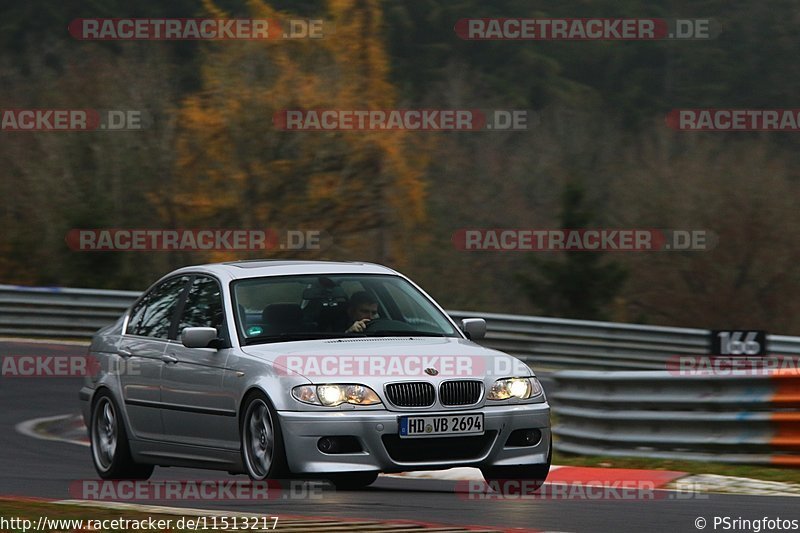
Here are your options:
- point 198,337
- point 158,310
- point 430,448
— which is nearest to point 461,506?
point 430,448

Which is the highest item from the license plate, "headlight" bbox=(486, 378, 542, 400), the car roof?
the car roof

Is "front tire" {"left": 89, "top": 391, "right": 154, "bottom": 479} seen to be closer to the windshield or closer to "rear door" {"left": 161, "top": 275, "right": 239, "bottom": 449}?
"rear door" {"left": 161, "top": 275, "right": 239, "bottom": 449}

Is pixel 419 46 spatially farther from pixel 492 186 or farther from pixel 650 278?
pixel 650 278

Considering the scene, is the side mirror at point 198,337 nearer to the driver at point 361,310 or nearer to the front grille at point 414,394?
the driver at point 361,310

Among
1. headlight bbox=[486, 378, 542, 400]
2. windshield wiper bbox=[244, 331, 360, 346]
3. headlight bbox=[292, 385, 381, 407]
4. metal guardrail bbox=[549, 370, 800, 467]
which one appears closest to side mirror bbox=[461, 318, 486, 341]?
headlight bbox=[486, 378, 542, 400]

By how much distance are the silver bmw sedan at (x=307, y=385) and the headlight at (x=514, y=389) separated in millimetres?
10

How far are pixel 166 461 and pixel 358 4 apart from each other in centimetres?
3215

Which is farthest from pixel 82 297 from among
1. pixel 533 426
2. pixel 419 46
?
pixel 419 46

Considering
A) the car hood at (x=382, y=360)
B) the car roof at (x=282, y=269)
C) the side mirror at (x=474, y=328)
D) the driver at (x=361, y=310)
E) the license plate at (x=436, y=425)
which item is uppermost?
the car roof at (x=282, y=269)

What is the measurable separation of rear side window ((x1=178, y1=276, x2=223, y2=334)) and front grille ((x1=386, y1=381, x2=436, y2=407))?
60.5 inches

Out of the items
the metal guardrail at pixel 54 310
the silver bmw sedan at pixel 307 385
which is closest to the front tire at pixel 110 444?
the silver bmw sedan at pixel 307 385

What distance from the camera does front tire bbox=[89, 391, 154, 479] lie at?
35.0 ft

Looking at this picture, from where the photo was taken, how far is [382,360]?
9.15 m

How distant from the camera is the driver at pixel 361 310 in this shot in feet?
32.3
